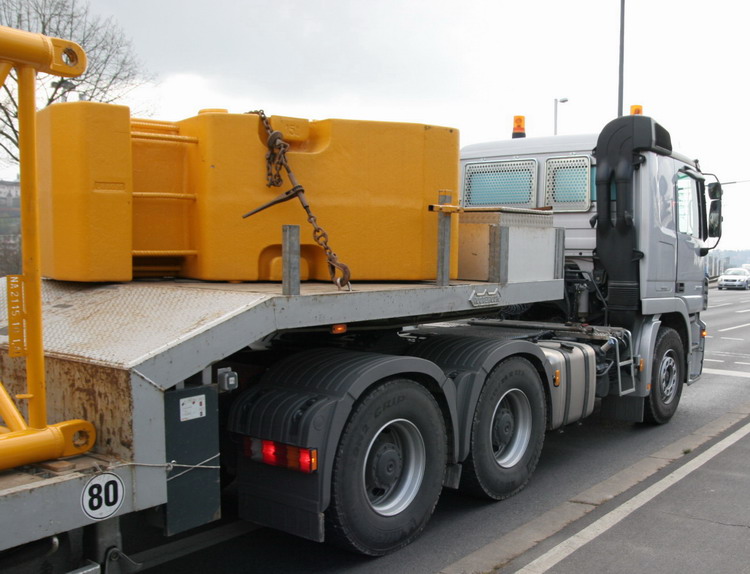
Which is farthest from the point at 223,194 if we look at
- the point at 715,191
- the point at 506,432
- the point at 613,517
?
the point at 715,191

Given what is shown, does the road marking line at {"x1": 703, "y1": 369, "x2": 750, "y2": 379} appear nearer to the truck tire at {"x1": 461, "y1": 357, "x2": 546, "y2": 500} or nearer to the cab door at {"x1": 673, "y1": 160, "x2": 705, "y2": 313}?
the cab door at {"x1": 673, "y1": 160, "x2": 705, "y2": 313}

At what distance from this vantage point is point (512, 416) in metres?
5.40

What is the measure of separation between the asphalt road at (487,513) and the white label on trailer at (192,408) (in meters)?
1.36

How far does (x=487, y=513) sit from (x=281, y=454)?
1.88 m

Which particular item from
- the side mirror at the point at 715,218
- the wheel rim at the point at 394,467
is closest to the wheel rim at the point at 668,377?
the side mirror at the point at 715,218

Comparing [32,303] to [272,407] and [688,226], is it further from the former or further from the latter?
[688,226]

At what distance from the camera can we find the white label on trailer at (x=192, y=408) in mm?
3225

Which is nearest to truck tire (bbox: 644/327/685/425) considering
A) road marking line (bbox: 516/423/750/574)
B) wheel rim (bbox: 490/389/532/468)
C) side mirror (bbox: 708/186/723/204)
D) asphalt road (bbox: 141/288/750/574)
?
asphalt road (bbox: 141/288/750/574)

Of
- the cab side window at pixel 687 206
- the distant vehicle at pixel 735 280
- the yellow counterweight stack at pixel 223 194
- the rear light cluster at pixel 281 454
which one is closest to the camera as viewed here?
the rear light cluster at pixel 281 454

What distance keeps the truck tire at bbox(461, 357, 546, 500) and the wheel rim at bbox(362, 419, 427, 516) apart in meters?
0.62

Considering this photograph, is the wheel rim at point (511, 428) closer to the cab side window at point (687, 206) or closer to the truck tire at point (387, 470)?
the truck tire at point (387, 470)

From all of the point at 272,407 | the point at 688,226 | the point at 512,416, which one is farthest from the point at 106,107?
the point at 688,226

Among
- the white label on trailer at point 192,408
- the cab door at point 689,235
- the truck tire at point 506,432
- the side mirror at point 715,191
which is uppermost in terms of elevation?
the side mirror at point 715,191

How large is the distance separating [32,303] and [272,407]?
4.58 ft
